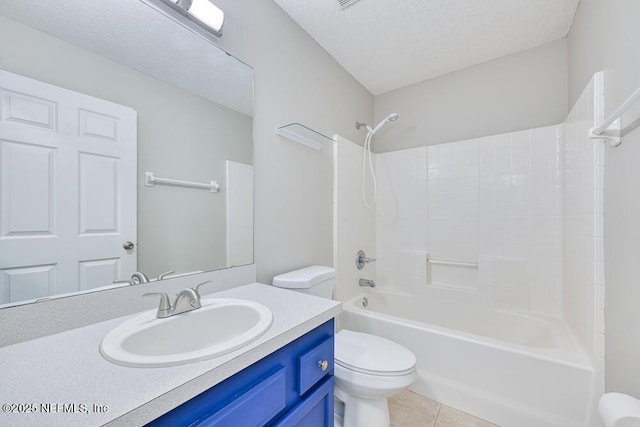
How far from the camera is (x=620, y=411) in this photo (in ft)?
2.32

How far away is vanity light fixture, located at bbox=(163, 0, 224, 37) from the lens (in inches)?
39.9

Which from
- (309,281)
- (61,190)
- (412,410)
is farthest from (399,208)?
(61,190)

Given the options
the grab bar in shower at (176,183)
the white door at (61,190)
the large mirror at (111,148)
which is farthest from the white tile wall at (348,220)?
the white door at (61,190)

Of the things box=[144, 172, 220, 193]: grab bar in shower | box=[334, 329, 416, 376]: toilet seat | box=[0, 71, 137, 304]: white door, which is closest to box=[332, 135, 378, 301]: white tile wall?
box=[334, 329, 416, 376]: toilet seat

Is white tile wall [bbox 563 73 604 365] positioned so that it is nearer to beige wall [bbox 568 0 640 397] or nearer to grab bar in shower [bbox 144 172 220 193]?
beige wall [bbox 568 0 640 397]

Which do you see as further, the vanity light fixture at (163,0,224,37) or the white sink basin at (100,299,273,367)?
the vanity light fixture at (163,0,224,37)

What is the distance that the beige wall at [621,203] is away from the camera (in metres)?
0.90

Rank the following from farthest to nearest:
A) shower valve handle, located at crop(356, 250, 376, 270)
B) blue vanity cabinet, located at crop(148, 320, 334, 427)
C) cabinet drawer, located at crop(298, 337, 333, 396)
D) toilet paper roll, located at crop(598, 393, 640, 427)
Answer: shower valve handle, located at crop(356, 250, 376, 270)
cabinet drawer, located at crop(298, 337, 333, 396)
toilet paper roll, located at crop(598, 393, 640, 427)
blue vanity cabinet, located at crop(148, 320, 334, 427)

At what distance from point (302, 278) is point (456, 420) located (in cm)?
118

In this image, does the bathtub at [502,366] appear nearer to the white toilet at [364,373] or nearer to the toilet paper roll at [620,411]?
the white toilet at [364,373]

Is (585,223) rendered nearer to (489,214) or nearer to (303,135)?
(489,214)

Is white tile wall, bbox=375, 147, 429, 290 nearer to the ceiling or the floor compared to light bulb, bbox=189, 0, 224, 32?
nearer to the floor

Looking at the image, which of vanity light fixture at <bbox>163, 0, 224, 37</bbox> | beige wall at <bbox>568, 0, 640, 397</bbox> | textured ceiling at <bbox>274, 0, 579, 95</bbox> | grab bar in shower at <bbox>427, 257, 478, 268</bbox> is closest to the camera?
beige wall at <bbox>568, 0, 640, 397</bbox>

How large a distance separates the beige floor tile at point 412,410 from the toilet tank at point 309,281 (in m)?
0.78
